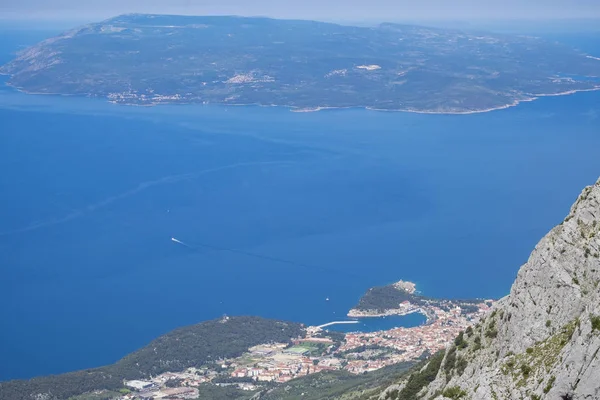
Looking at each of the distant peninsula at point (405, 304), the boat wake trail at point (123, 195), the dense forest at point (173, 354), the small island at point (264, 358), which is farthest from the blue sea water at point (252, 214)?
the dense forest at point (173, 354)

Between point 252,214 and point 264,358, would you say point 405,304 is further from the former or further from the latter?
point 252,214

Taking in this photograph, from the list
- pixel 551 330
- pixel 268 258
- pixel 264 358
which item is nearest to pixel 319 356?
pixel 264 358

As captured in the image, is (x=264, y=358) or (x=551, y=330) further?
(x=264, y=358)

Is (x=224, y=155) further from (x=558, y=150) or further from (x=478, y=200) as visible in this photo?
(x=558, y=150)

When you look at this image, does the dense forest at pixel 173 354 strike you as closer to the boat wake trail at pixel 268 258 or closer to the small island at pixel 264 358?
the small island at pixel 264 358

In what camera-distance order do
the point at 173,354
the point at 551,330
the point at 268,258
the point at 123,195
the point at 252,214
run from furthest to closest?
1. the point at 123,195
2. the point at 252,214
3. the point at 268,258
4. the point at 173,354
5. the point at 551,330

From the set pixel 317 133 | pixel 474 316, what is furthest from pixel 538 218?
pixel 317 133
